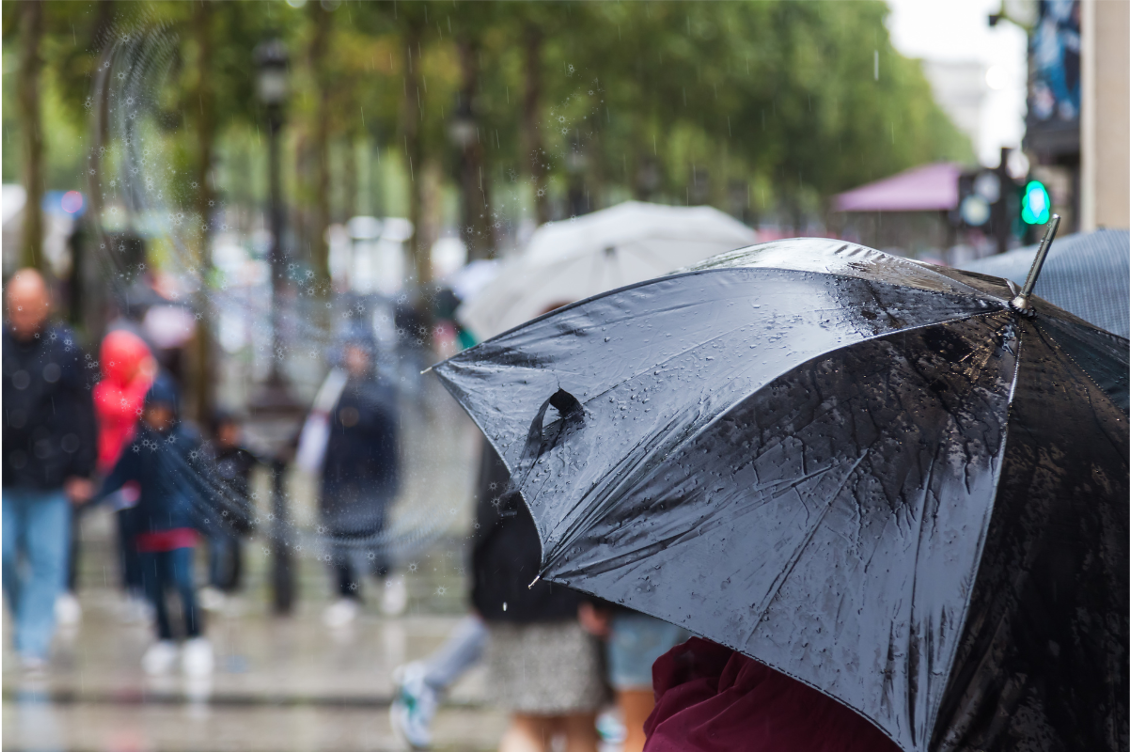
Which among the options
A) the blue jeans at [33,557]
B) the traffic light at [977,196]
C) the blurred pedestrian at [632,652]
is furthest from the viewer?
the traffic light at [977,196]

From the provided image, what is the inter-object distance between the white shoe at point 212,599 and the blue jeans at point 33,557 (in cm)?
159

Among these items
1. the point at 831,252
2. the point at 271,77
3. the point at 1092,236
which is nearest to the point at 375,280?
the point at 1092,236

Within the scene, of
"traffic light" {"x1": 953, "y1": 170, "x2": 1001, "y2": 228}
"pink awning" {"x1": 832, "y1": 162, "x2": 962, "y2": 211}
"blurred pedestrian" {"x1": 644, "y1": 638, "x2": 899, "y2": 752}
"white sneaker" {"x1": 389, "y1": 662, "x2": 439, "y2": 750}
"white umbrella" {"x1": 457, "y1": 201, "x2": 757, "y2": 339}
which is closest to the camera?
"blurred pedestrian" {"x1": 644, "y1": 638, "x2": 899, "y2": 752}

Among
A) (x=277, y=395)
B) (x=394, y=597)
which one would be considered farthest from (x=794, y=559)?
(x=277, y=395)

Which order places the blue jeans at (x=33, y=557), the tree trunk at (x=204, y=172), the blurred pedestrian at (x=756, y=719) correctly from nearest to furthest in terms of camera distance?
the blurred pedestrian at (x=756, y=719)
the blue jeans at (x=33, y=557)
the tree trunk at (x=204, y=172)

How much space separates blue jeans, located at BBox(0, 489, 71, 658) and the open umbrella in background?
5.22m

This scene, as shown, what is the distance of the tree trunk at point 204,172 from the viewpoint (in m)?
7.73

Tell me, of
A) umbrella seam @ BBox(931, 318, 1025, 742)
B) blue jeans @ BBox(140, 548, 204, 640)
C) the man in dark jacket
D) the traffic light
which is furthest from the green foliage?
the traffic light

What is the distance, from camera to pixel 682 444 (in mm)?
1984

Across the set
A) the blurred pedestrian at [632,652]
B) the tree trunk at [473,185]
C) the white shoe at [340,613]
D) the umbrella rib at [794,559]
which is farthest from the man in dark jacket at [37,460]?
the umbrella rib at [794,559]

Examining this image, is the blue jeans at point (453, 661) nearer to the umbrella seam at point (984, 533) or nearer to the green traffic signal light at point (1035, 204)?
the umbrella seam at point (984, 533)

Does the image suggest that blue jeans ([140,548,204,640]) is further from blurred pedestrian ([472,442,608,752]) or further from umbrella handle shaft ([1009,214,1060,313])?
umbrella handle shaft ([1009,214,1060,313])

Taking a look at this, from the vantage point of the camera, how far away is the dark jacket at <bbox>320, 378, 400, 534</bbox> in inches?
277

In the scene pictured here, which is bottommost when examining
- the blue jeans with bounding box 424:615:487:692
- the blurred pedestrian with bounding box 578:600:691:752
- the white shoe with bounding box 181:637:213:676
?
the white shoe with bounding box 181:637:213:676
